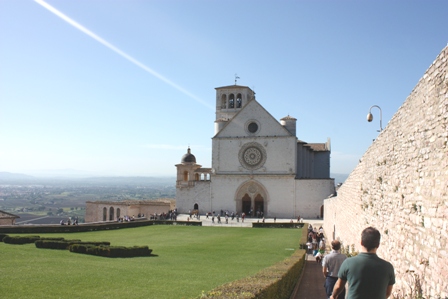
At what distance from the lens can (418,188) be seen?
835 centimetres

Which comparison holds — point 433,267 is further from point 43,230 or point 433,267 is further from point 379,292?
point 43,230

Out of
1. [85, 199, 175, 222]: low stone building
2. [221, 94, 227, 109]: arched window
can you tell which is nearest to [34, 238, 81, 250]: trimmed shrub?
[85, 199, 175, 222]: low stone building

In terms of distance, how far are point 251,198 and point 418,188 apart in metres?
46.4

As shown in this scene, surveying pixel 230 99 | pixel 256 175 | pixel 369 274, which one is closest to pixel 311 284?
pixel 369 274

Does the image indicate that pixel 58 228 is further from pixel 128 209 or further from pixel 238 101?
pixel 238 101

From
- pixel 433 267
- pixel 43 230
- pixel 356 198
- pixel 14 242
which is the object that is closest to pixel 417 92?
pixel 433 267

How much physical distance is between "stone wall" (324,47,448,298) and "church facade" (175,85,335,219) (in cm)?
4020

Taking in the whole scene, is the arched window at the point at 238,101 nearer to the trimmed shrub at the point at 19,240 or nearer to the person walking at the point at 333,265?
the trimmed shrub at the point at 19,240

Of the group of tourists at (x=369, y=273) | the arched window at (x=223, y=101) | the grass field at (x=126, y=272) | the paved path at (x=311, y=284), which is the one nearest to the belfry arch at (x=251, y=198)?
the arched window at (x=223, y=101)

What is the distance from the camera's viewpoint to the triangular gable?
53.8 meters

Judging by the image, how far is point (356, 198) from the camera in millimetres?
16797

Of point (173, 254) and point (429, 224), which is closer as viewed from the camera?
point (429, 224)

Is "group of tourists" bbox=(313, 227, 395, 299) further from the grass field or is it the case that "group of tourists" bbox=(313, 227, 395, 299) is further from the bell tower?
the bell tower

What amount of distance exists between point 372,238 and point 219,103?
5807cm
